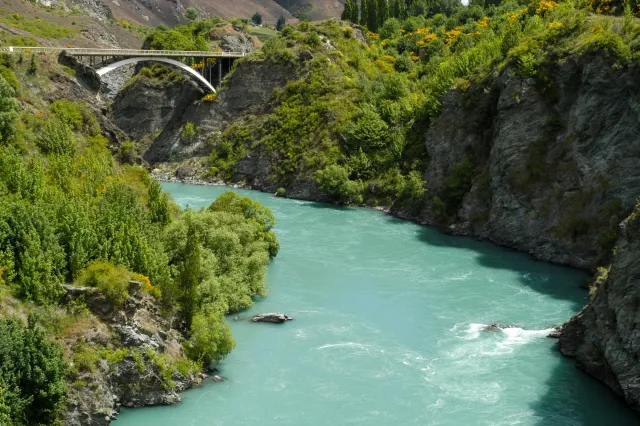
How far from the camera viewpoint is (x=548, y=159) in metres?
48.6

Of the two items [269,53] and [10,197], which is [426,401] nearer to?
[10,197]

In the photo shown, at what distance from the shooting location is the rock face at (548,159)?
42844 millimetres

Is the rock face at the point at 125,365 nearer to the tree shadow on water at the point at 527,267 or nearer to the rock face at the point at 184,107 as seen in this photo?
the tree shadow on water at the point at 527,267

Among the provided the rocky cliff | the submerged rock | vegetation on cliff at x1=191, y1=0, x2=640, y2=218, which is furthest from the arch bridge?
the submerged rock

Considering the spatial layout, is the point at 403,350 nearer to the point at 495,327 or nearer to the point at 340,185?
the point at 495,327

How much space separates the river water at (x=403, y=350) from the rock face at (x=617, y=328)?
2.40ft

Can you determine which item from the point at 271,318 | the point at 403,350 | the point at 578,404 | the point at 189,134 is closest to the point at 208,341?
the point at 271,318

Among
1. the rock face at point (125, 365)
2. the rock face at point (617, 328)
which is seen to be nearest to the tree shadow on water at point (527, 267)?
the rock face at point (617, 328)

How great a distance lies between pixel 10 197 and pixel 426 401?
1953 cm

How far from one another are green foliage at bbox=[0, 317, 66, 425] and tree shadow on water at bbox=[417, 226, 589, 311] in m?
27.7

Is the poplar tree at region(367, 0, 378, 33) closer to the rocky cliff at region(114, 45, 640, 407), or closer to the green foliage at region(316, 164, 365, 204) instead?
the green foliage at region(316, 164, 365, 204)

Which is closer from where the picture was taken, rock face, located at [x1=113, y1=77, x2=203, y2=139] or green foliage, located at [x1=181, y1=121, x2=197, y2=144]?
green foliage, located at [x1=181, y1=121, x2=197, y2=144]

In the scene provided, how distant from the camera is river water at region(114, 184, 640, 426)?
24859 millimetres

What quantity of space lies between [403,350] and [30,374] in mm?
16661
